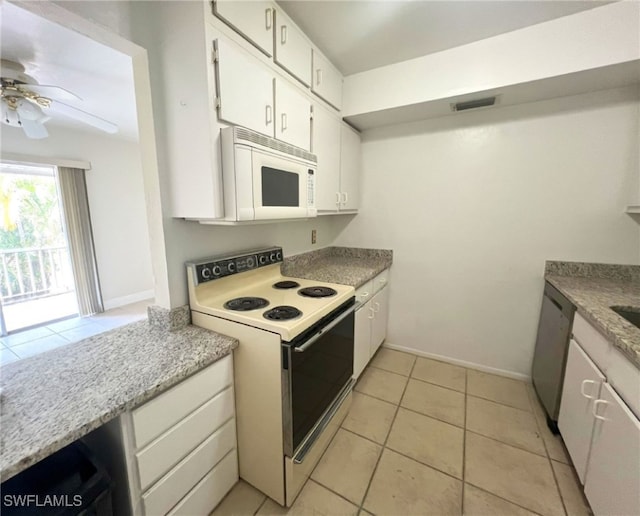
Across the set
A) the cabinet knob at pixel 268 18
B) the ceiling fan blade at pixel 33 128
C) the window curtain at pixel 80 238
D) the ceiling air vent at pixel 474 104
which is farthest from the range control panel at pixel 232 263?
the window curtain at pixel 80 238

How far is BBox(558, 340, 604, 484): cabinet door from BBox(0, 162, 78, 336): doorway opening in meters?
5.20

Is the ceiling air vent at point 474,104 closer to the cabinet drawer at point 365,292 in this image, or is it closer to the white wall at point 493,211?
the white wall at point 493,211

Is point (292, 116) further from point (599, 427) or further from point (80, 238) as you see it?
point (80, 238)

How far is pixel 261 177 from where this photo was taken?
1.30m

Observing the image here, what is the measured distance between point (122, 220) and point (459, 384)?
486 cm

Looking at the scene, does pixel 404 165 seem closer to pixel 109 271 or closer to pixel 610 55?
pixel 610 55

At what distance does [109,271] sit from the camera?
397 centimetres

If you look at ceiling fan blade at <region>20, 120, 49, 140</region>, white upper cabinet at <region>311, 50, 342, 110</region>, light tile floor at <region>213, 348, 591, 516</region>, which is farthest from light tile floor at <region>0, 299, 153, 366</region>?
white upper cabinet at <region>311, 50, 342, 110</region>

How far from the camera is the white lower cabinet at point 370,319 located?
1.95 m

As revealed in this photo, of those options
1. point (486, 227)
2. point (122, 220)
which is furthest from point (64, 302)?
point (486, 227)

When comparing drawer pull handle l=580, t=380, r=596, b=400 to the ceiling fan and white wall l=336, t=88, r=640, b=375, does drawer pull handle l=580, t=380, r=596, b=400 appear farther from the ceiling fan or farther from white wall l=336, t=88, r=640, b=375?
the ceiling fan

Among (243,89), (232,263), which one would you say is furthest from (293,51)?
(232,263)

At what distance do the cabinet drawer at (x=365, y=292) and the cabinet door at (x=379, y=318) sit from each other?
0.11 metres

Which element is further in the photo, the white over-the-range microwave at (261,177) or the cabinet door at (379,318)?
the cabinet door at (379,318)
